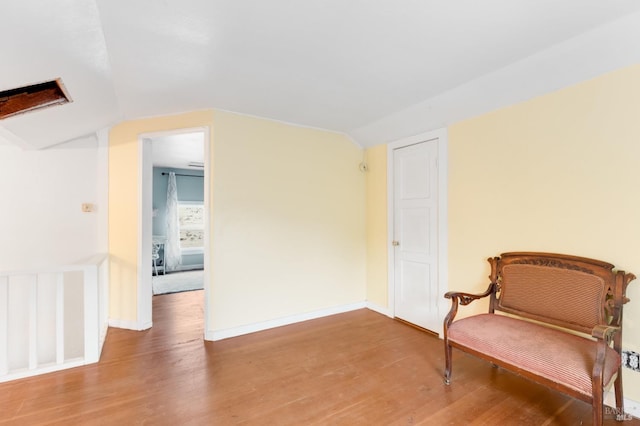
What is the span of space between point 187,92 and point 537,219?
10.4 ft

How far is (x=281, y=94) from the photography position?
8.65ft

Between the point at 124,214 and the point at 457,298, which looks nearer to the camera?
the point at 457,298

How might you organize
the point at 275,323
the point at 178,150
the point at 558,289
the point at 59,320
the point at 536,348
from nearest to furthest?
the point at 536,348 → the point at 558,289 → the point at 59,320 → the point at 275,323 → the point at 178,150

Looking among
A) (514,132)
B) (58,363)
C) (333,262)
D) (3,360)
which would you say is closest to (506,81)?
(514,132)

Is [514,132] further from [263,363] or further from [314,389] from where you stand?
[263,363]

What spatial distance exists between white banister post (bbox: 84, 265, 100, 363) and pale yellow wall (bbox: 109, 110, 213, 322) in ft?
2.28

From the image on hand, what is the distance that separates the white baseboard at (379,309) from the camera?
3.64m

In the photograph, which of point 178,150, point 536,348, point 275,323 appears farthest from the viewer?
point 178,150

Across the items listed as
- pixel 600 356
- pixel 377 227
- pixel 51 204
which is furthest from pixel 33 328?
pixel 600 356

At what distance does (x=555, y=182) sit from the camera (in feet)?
7.19

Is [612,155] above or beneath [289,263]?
above

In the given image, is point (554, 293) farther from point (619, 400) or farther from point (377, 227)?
point (377, 227)

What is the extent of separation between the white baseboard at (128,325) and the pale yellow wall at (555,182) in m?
3.41

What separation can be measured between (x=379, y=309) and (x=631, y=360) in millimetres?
2346
